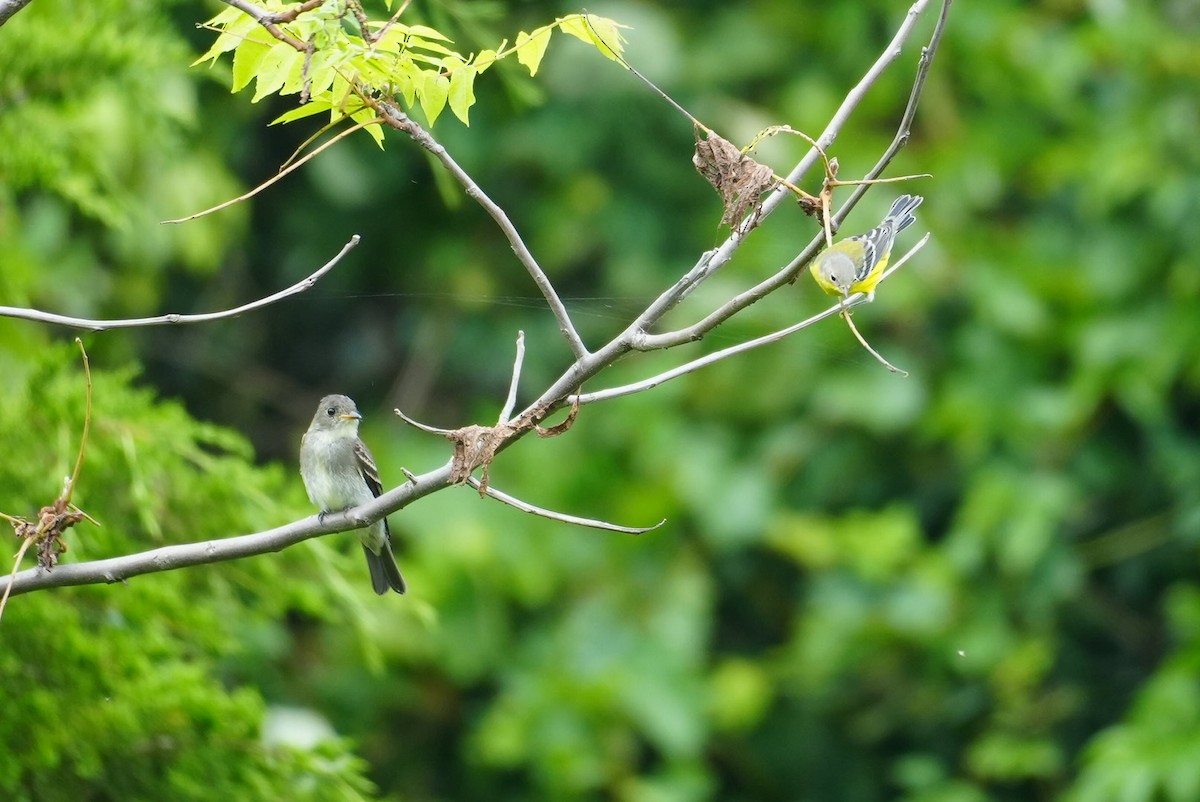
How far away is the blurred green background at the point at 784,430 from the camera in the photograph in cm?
613

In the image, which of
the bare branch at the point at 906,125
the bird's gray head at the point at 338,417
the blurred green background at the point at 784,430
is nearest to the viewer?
the bare branch at the point at 906,125

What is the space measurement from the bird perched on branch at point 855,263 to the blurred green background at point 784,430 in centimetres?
261

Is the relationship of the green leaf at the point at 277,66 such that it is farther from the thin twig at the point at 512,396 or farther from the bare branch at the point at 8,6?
the thin twig at the point at 512,396

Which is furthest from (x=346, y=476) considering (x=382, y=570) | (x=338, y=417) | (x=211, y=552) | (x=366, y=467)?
(x=211, y=552)

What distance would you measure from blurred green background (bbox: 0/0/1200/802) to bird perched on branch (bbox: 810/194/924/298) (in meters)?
2.61

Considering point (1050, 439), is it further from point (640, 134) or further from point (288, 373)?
point (288, 373)

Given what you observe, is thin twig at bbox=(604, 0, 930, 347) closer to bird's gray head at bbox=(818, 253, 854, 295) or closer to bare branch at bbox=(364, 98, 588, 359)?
bare branch at bbox=(364, 98, 588, 359)

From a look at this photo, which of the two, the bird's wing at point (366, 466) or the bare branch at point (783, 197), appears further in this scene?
the bird's wing at point (366, 466)

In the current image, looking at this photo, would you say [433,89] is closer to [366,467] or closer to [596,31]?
[596,31]

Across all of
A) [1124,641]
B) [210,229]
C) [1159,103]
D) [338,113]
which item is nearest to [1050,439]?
[1124,641]

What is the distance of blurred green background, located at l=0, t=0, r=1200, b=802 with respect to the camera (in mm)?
6129

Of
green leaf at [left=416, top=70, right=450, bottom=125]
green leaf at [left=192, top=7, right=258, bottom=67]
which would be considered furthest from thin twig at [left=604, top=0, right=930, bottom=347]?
green leaf at [left=192, top=7, right=258, bottom=67]

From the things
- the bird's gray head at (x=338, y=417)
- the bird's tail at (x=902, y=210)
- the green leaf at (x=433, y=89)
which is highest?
the bird's gray head at (x=338, y=417)

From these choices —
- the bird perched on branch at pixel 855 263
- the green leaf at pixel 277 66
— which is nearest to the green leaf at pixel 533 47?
the green leaf at pixel 277 66
